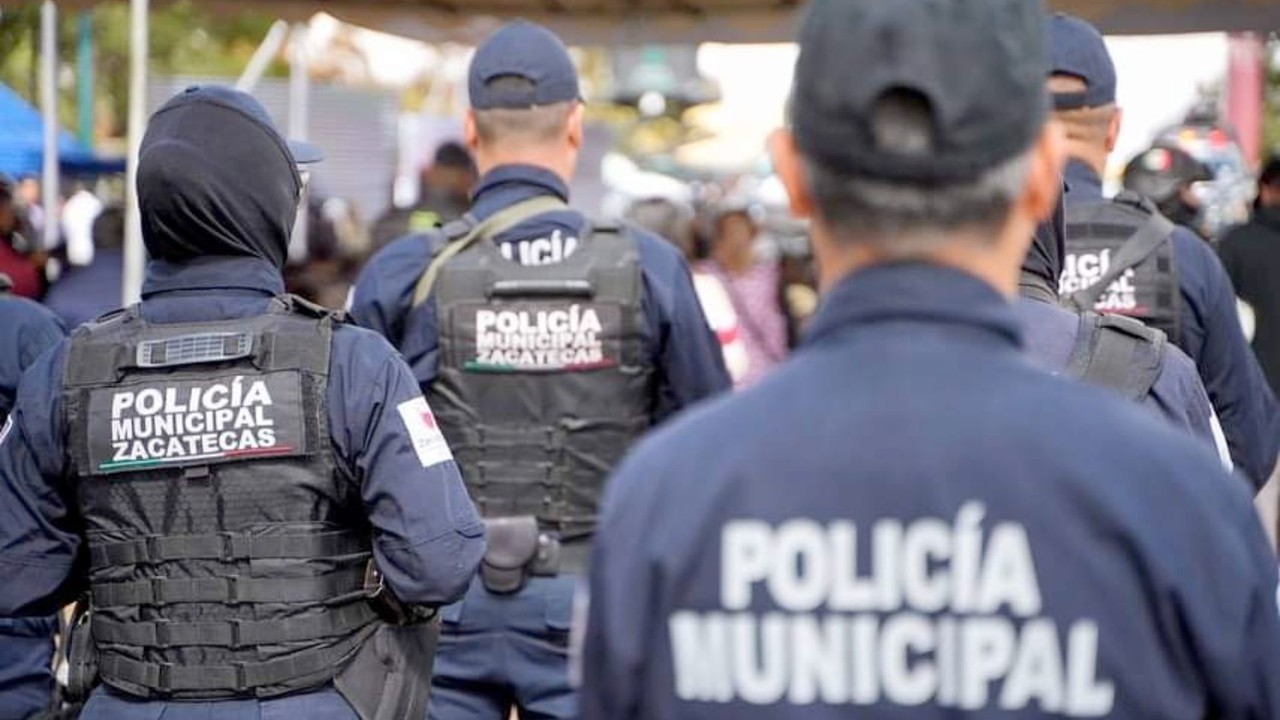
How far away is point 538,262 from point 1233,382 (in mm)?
1739

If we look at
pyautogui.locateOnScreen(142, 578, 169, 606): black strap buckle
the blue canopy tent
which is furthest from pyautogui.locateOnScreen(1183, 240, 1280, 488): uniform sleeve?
the blue canopy tent

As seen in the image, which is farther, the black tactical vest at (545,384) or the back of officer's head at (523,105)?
the back of officer's head at (523,105)

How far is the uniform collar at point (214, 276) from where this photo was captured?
3.96m

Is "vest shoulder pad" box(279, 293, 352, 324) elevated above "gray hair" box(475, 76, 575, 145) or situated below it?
below

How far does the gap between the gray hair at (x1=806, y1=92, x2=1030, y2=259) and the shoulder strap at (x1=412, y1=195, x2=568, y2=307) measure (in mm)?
3529

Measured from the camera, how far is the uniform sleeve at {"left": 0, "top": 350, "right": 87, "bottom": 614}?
393cm

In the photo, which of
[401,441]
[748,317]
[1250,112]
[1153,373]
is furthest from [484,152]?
[1250,112]

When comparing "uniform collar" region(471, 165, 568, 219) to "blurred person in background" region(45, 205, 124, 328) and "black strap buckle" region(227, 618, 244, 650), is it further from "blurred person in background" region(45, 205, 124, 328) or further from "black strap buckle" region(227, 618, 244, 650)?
"blurred person in background" region(45, 205, 124, 328)

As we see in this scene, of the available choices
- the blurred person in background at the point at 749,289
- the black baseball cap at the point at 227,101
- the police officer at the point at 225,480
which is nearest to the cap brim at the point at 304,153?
the black baseball cap at the point at 227,101

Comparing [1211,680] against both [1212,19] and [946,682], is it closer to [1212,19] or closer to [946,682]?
[946,682]

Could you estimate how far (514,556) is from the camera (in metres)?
5.31

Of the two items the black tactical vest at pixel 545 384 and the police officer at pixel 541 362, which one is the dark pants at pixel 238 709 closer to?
the police officer at pixel 541 362

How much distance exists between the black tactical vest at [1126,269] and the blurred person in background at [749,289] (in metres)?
5.45

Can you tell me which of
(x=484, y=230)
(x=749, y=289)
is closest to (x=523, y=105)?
(x=484, y=230)
